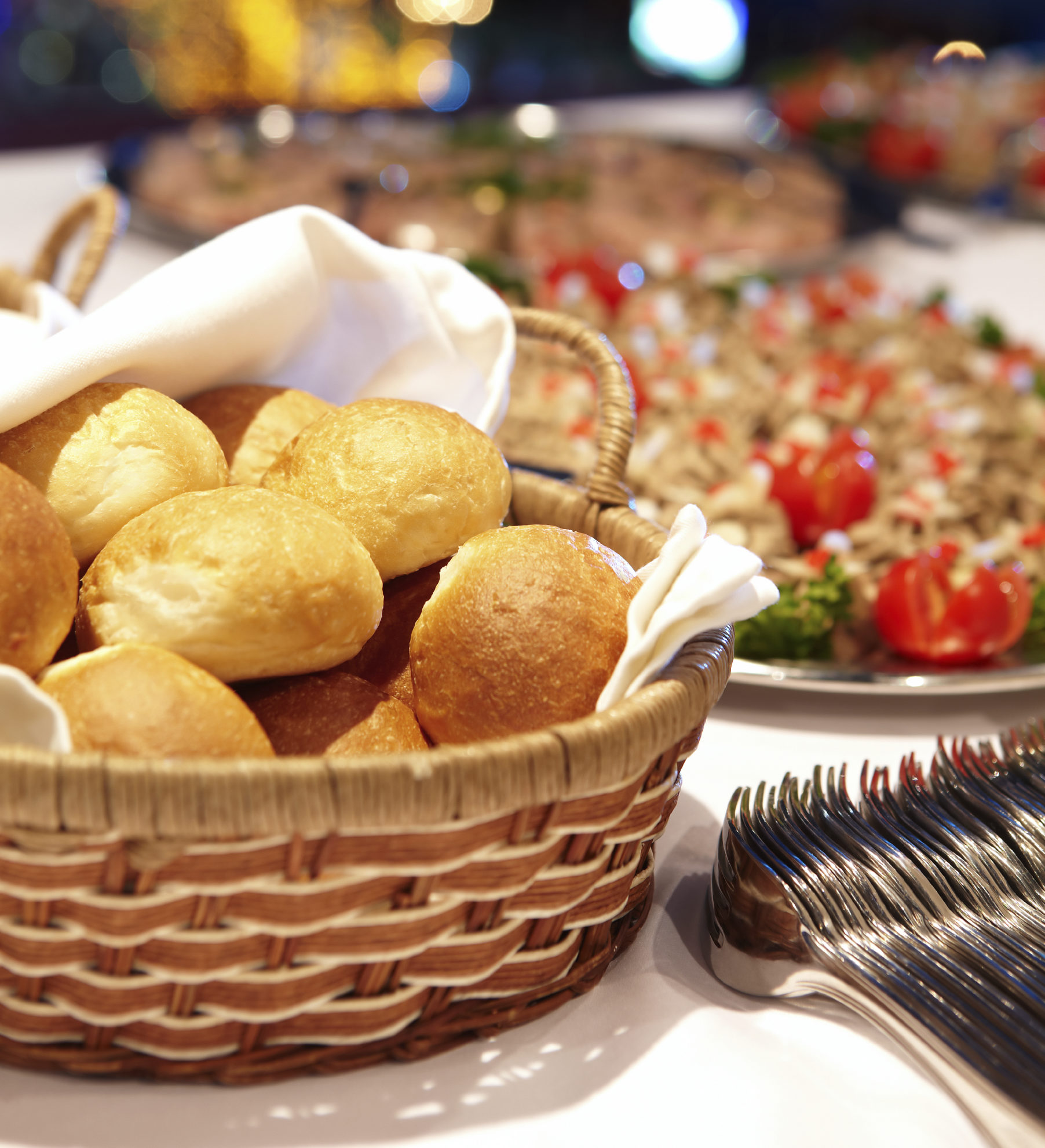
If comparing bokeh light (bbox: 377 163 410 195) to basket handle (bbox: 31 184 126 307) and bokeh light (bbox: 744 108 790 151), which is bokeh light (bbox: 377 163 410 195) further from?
bokeh light (bbox: 744 108 790 151)

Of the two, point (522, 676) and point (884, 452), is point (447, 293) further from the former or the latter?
point (884, 452)

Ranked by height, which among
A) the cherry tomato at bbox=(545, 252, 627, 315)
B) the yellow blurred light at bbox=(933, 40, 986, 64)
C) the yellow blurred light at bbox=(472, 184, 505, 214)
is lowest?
the yellow blurred light at bbox=(472, 184, 505, 214)

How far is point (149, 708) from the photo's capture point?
642 mm

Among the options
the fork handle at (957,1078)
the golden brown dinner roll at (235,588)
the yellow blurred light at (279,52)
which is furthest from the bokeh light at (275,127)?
the fork handle at (957,1078)

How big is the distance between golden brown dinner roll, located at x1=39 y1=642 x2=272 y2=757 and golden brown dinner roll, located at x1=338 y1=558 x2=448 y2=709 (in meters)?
0.18

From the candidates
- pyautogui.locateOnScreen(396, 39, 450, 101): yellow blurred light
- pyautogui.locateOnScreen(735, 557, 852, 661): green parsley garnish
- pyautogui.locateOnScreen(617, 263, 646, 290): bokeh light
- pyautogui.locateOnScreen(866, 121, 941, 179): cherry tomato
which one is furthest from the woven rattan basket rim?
pyautogui.locateOnScreen(396, 39, 450, 101): yellow blurred light

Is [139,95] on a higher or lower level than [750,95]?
lower

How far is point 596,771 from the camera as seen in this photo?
0.63 m

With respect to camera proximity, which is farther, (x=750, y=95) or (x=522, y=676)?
(x=750, y=95)

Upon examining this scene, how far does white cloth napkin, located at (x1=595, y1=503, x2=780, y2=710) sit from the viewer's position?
717mm

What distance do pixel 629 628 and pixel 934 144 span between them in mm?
3034

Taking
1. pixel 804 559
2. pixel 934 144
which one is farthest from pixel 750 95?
pixel 804 559

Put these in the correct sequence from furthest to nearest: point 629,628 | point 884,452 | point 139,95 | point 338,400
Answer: point 139,95
point 884,452
point 338,400
point 629,628

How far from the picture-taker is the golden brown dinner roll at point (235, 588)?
70 cm
